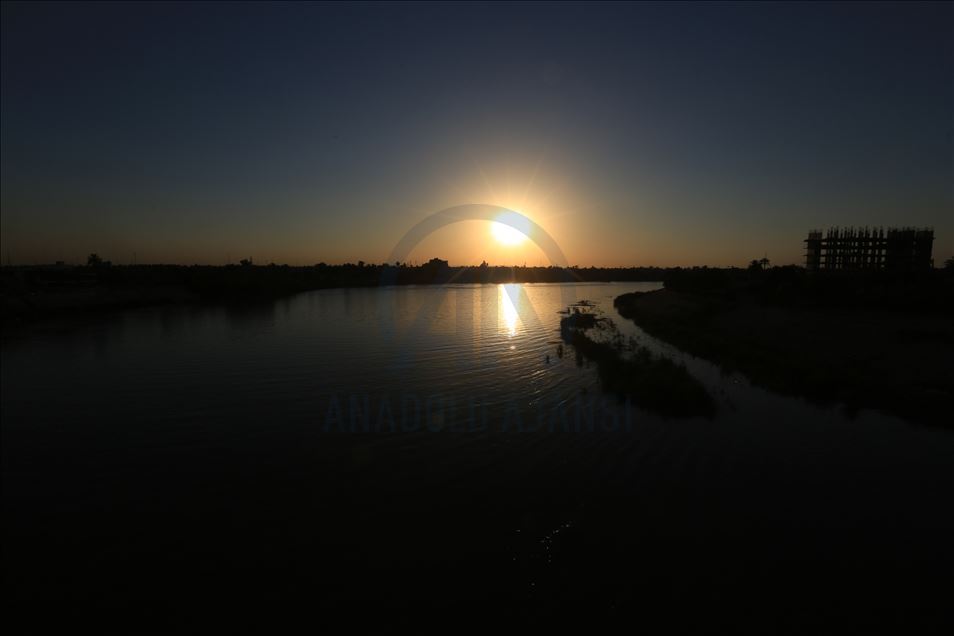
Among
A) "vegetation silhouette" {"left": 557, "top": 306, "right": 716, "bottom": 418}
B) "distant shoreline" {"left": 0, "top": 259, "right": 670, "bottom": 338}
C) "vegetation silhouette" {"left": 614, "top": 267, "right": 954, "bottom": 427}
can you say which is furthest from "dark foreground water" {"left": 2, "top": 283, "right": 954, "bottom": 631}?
"distant shoreline" {"left": 0, "top": 259, "right": 670, "bottom": 338}

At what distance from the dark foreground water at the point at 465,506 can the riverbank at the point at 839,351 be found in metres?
1.88

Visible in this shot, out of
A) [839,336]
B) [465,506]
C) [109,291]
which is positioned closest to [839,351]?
[839,336]

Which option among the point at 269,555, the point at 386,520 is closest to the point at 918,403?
→ the point at 386,520

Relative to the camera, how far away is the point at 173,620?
8.16 metres

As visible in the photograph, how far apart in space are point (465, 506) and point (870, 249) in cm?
7473

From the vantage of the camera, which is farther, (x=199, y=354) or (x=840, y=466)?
(x=199, y=354)

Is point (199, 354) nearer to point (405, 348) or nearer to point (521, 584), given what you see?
point (405, 348)

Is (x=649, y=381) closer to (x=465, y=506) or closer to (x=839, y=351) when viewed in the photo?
(x=465, y=506)

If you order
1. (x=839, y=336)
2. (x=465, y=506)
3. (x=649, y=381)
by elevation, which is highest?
(x=839, y=336)

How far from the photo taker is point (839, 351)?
1062 inches

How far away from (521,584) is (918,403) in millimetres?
18616

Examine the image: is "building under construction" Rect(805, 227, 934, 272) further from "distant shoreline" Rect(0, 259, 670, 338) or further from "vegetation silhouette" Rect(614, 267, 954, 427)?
"distant shoreline" Rect(0, 259, 670, 338)

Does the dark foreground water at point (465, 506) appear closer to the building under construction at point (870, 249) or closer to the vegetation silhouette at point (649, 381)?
the vegetation silhouette at point (649, 381)

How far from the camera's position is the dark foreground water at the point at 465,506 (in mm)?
8633
